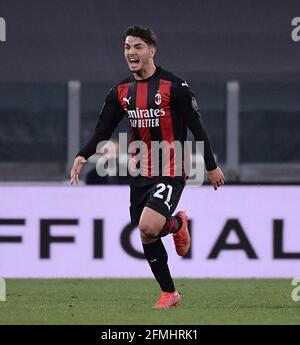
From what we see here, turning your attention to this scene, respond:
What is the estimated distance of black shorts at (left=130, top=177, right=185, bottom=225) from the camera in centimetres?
899

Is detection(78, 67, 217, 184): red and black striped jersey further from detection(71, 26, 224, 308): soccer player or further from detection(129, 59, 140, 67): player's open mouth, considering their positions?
detection(129, 59, 140, 67): player's open mouth

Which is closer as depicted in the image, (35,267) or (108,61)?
(35,267)

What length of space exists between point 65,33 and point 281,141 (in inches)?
111

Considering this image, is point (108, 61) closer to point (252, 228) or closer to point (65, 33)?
point (65, 33)

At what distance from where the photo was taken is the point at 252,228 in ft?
41.5

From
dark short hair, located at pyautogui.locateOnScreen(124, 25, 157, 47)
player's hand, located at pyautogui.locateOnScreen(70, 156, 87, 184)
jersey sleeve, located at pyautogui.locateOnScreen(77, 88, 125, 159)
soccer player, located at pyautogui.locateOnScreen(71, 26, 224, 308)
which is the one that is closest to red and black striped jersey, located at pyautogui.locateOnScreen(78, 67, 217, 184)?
soccer player, located at pyautogui.locateOnScreen(71, 26, 224, 308)

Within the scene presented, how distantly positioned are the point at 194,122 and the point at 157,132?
0.29 meters

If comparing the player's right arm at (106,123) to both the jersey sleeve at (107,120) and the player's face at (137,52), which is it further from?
the player's face at (137,52)

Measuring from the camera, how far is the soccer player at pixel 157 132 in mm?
9047

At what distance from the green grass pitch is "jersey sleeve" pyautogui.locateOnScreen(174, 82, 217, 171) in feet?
3.70

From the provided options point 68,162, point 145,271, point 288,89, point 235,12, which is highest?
point 235,12

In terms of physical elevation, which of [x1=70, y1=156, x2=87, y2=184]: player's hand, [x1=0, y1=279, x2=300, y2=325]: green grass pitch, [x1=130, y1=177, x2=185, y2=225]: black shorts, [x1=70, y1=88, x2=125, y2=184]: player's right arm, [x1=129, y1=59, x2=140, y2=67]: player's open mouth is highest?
[x1=129, y1=59, x2=140, y2=67]: player's open mouth
